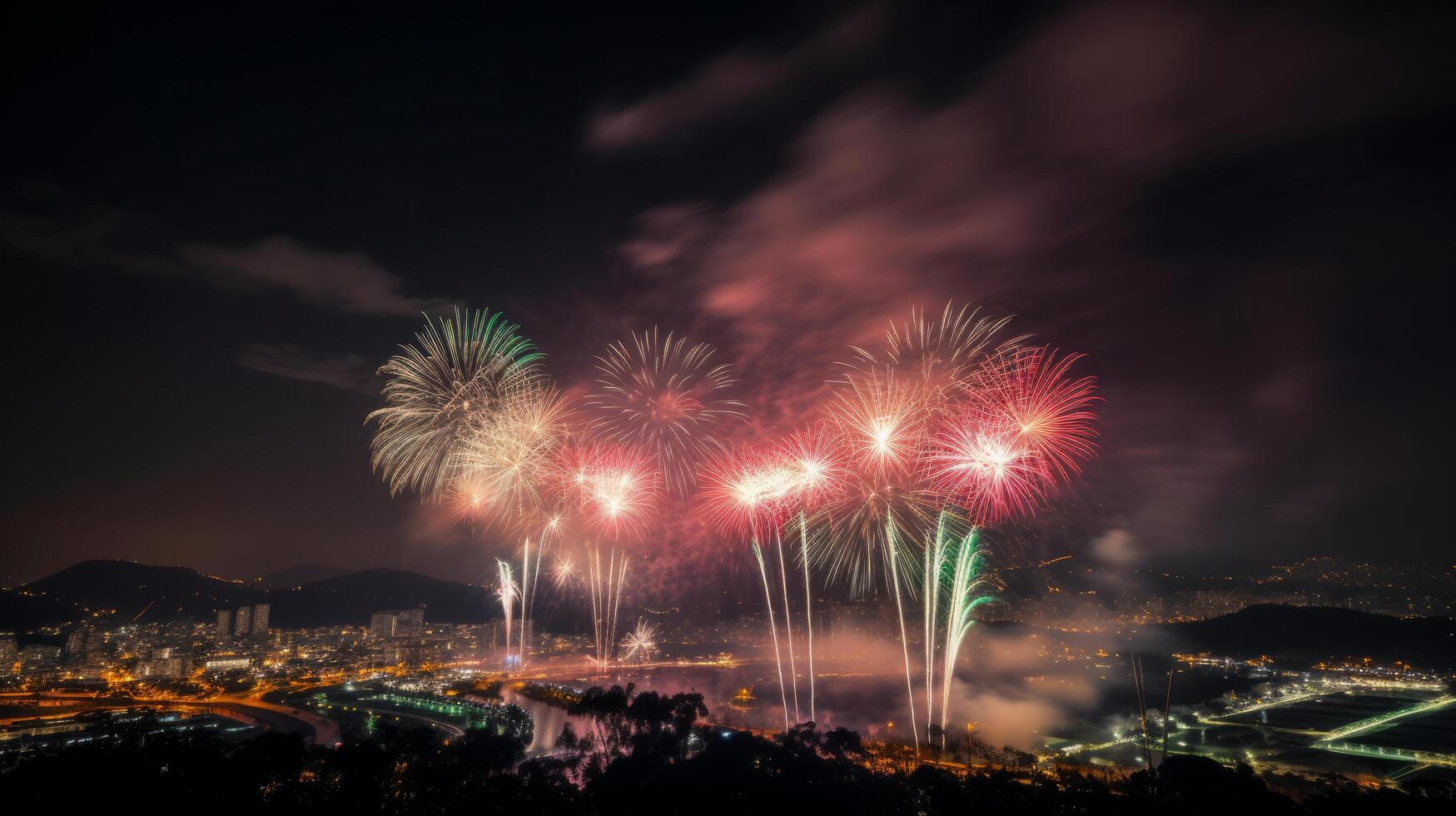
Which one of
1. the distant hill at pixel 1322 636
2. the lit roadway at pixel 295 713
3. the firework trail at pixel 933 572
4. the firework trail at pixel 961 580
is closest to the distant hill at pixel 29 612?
the lit roadway at pixel 295 713

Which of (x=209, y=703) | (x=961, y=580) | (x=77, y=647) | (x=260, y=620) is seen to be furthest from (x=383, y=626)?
(x=961, y=580)

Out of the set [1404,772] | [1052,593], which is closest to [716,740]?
[1404,772]

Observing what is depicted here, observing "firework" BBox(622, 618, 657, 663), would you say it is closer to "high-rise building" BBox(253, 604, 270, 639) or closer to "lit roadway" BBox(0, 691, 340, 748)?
"lit roadway" BBox(0, 691, 340, 748)

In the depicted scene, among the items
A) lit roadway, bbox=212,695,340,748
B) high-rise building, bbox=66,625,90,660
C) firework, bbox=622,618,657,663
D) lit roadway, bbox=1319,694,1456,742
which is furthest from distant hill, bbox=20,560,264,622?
lit roadway, bbox=1319,694,1456,742

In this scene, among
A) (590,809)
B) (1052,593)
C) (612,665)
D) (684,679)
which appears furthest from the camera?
(1052,593)

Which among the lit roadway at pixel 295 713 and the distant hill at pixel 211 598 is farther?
the distant hill at pixel 211 598

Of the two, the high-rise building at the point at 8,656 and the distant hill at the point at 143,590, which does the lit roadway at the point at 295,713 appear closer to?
the high-rise building at the point at 8,656

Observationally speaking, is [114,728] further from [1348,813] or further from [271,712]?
[1348,813]
